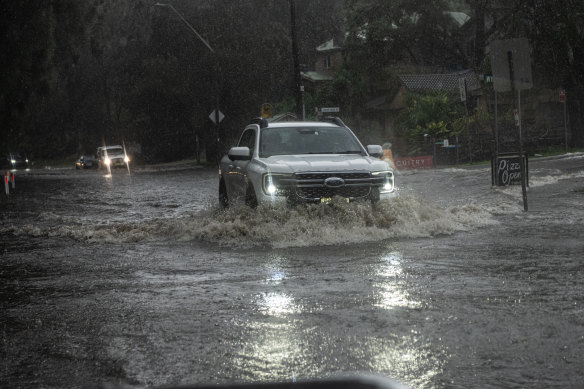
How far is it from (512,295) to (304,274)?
7.74ft

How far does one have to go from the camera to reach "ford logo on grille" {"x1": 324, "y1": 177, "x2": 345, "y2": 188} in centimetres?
1188

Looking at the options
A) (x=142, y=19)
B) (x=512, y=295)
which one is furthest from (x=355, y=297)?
(x=142, y=19)

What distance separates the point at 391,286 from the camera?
25.5 ft

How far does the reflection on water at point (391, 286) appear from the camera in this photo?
6.92 m

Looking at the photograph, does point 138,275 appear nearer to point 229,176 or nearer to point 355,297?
point 355,297

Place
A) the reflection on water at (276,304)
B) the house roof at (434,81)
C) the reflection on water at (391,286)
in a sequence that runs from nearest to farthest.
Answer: the reflection on water at (276,304) < the reflection on water at (391,286) < the house roof at (434,81)

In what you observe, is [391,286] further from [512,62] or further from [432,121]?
[432,121]

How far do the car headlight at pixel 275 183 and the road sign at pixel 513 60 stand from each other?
189 inches

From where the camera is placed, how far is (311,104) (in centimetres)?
6150

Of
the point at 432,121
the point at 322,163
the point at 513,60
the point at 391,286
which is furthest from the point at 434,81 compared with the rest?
the point at 391,286

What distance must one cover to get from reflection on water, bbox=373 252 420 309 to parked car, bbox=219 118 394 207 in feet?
7.71

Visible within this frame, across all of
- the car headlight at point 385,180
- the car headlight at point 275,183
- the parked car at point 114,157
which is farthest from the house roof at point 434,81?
the car headlight at point 275,183

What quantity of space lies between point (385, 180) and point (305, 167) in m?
1.29

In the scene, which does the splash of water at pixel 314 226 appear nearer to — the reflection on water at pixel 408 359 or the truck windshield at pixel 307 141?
the truck windshield at pixel 307 141
